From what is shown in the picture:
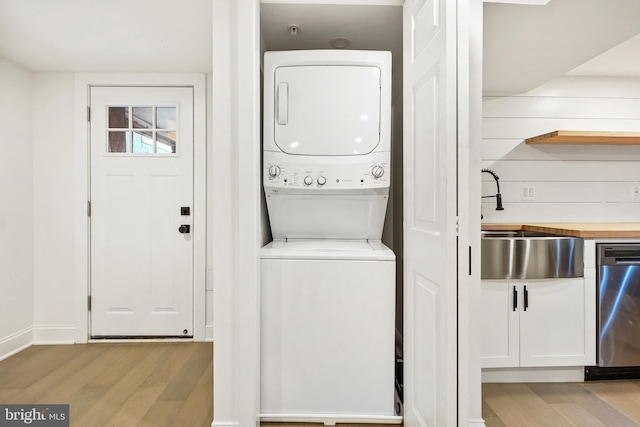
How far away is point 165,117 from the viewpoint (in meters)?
2.74

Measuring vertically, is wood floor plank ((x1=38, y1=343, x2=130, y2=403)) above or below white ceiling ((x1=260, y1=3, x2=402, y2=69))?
→ below

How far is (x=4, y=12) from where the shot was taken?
184cm

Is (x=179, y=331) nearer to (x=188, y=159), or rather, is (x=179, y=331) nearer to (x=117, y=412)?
(x=117, y=412)

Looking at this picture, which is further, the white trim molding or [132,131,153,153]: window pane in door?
[132,131,153,153]: window pane in door

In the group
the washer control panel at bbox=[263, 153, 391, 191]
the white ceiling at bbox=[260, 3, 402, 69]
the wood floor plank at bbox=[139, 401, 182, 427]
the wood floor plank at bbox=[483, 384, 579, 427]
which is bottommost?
the wood floor plank at bbox=[483, 384, 579, 427]

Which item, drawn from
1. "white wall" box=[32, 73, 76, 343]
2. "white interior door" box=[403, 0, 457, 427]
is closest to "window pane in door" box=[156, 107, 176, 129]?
"white wall" box=[32, 73, 76, 343]

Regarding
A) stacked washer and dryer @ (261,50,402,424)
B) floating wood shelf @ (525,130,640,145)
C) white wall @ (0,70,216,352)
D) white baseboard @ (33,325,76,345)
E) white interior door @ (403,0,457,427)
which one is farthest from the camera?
white baseboard @ (33,325,76,345)

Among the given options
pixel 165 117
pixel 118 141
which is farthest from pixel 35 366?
pixel 165 117

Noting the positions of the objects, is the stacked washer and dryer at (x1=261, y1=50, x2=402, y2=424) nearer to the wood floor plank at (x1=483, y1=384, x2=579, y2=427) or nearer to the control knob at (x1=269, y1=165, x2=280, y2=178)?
the control knob at (x1=269, y1=165, x2=280, y2=178)

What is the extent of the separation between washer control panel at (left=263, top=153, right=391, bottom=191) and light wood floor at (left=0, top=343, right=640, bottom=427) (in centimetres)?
120

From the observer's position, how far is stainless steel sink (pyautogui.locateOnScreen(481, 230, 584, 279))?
1992 mm

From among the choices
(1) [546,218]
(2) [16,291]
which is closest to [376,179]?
(1) [546,218]

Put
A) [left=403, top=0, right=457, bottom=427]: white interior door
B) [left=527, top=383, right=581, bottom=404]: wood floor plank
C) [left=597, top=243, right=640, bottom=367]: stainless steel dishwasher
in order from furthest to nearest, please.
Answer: [left=597, top=243, right=640, bottom=367]: stainless steel dishwasher → [left=527, top=383, right=581, bottom=404]: wood floor plank → [left=403, top=0, right=457, bottom=427]: white interior door

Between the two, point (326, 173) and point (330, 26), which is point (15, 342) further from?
point (330, 26)
